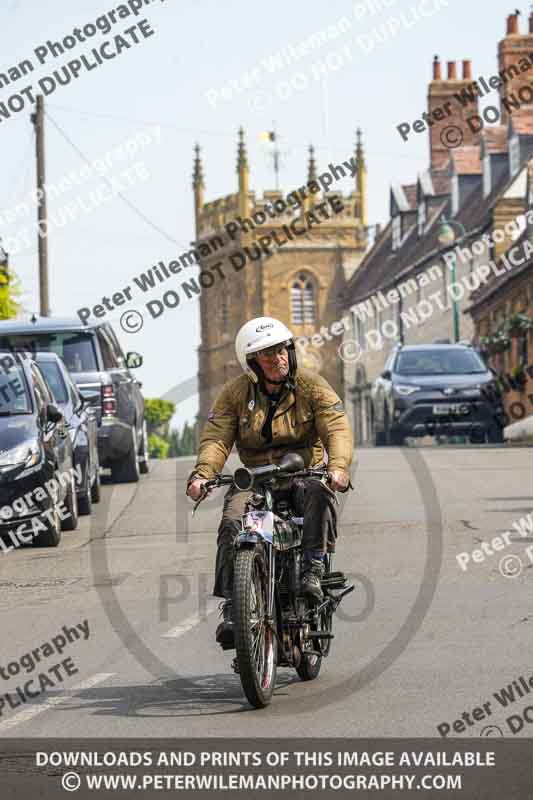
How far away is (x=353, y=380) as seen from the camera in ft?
331

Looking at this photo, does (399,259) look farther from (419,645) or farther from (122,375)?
(419,645)

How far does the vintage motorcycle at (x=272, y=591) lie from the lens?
7930 millimetres

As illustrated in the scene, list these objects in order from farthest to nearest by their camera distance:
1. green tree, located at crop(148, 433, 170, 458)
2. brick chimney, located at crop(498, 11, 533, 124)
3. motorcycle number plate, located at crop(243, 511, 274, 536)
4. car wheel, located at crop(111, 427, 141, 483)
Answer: green tree, located at crop(148, 433, 170, 458) → brick chimney, located at crop(498, 11, 533, 124) → car wheel, located at crop(111, 427, 141, 483) → motorcycle number plate, located at crop(243, 511, 274, 536)

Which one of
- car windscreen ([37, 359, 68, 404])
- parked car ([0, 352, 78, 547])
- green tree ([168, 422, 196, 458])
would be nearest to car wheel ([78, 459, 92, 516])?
car windscreen ([37, 359, 68, 404])

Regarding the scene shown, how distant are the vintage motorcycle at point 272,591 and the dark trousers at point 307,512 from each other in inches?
1.6

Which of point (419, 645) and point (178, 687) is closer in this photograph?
point (178, 687)

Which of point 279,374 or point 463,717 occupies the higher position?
point 279,374

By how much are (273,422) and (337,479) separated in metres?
0.45

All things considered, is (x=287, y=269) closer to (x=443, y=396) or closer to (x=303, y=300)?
(x=303, y=300)

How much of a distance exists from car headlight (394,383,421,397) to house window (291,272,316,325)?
302 feet

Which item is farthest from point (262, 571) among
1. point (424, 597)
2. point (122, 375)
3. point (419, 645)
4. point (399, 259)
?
point (399, 259)

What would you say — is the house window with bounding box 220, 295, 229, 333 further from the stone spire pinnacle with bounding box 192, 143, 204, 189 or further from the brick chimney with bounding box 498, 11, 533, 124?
the brick chimney with bounding box 498, 11, 533, 124

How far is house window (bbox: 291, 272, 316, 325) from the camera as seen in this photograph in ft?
408

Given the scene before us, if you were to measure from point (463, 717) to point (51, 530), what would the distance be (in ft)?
31.3
